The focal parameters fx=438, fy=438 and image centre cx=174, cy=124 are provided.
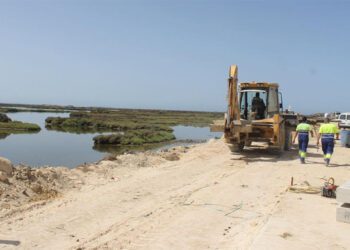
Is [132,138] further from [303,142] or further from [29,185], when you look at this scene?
[29,185]

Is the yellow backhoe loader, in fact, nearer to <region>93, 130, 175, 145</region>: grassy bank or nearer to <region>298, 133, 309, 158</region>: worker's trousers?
<region>298, 133, 309, 158</region>: worker's trousers

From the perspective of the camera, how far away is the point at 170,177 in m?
12.0

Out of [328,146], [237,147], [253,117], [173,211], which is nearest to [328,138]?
[328,146]

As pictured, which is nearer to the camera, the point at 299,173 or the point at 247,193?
the point at 247,193

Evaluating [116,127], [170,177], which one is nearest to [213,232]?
[170,177]

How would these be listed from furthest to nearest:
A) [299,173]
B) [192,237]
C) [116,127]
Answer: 1. [116,127]
2. [299,173]
3. [192,237]

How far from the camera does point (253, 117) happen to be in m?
17.4

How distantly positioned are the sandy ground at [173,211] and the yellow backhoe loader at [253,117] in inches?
115

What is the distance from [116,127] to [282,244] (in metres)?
50.3

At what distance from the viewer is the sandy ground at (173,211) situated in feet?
21.7

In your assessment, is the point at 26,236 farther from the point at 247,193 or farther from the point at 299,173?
the point at 299,173

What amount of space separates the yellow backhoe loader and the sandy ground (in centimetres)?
293

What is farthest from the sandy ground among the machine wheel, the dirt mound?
the machine wheel

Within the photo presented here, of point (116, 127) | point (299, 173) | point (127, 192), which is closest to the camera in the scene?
point (127, 192)
